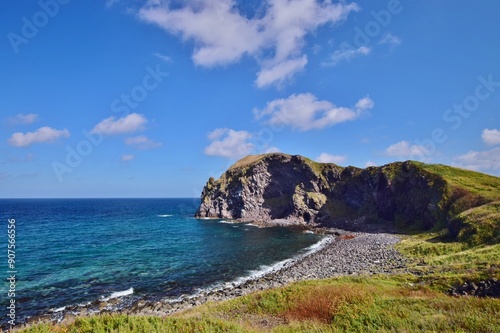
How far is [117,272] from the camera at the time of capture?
43469 millimetres

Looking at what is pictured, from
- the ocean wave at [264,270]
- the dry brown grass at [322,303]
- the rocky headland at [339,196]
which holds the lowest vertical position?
the ocean wave at [264,270]

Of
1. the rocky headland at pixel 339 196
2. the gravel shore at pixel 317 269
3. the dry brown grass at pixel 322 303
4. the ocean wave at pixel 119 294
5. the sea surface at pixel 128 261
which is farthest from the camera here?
the rocky headland at pixel 339 196

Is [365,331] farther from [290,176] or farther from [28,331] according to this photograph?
[290,176]

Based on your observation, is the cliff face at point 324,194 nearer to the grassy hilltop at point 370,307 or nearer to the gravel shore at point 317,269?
the gravel shore at point 317,269

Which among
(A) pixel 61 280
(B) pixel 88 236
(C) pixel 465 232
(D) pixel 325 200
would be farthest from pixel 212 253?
(D) pixel 325 200

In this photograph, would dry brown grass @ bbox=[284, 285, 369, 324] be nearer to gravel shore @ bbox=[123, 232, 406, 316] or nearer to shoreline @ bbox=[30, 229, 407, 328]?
shoreline @ bbox=[30, 229, 407, 328]

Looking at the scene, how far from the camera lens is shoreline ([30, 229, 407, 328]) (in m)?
29.7

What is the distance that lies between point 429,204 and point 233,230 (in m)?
55.1

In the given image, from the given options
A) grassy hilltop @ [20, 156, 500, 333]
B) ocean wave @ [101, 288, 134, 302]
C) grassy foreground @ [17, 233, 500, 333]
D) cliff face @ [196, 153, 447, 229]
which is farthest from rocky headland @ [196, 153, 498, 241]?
ocean wave @ [101, 288, 134, 302]

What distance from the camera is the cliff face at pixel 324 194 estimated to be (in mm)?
78312

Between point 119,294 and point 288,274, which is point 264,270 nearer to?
point 288,274

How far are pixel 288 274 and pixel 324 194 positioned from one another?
240 feet

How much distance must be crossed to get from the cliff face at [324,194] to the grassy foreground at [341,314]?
178 ft

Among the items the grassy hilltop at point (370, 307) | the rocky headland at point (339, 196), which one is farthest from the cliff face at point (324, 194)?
the grassy hilltop at point (370, 307)
